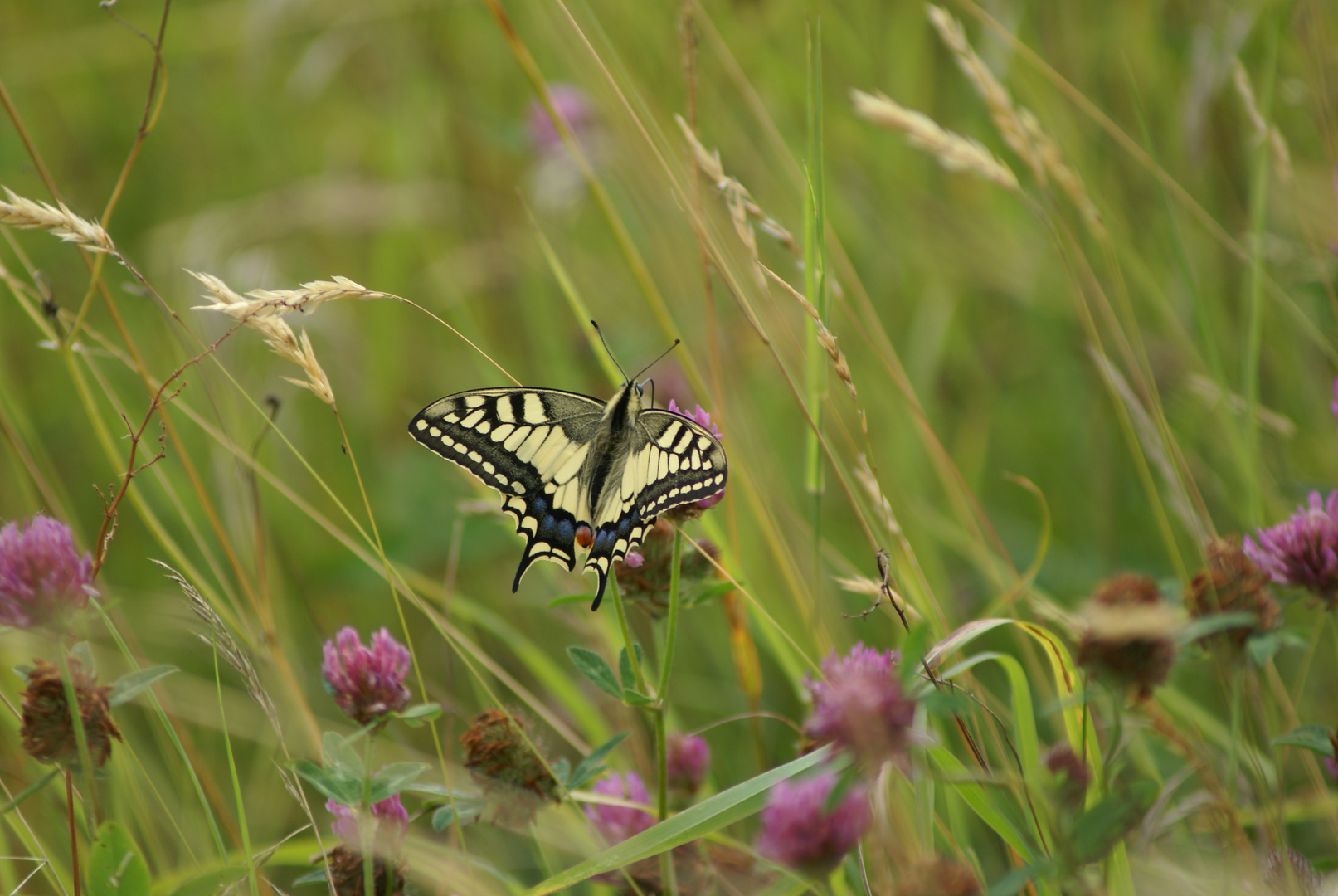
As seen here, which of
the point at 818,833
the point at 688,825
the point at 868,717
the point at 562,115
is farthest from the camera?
the point at 562,115

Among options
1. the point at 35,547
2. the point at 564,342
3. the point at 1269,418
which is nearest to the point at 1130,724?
the point at 1269,418

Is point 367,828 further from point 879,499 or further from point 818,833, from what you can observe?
point 879,499

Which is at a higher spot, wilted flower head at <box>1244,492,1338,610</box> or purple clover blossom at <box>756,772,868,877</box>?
wilted flower head at <box>1244,492,1338,610</box>

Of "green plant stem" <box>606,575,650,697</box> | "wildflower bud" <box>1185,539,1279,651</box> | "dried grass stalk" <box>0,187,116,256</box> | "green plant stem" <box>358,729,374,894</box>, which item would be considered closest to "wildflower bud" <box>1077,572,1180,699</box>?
"wildflower bud" <box>1185,539,1279,651</box>

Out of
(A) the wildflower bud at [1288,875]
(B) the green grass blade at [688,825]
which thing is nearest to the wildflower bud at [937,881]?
(B) the green grass blade at [688,825]

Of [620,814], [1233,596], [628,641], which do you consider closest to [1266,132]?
[1233,596]

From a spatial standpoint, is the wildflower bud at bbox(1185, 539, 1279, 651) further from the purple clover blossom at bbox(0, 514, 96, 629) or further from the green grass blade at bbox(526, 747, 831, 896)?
the purple clover blossom at bbox(0, 514, 96, 629)
